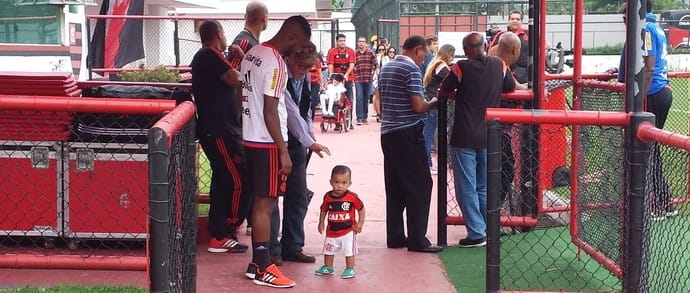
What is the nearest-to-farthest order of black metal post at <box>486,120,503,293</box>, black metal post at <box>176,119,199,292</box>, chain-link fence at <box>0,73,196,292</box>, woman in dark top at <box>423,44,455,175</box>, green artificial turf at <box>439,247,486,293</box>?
black metal post at <box>176,119,199,292</box>
black metal post at <box>486,120,503,293</box>
green artificial turf at <box>439,247,486,293</box>
chain-link fence at <box>0,73,196,292</box>
woman in dark top at <box>423,44,455,175</box>

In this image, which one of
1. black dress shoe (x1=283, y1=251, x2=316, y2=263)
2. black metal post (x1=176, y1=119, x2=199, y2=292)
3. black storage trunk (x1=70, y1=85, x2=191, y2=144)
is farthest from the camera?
black dress shoe (x1=283, y1=251, x2=316, y2=263)

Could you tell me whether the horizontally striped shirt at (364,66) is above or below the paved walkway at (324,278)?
above

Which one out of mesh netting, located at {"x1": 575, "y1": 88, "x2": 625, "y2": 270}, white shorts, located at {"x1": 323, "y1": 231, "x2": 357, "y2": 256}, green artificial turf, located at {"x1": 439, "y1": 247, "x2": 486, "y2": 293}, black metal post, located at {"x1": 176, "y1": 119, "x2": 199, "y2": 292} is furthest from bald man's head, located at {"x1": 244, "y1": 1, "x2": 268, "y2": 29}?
black metal post, located at {"x1": 176, "y1": 119, "x2": 199, "y2": 292}

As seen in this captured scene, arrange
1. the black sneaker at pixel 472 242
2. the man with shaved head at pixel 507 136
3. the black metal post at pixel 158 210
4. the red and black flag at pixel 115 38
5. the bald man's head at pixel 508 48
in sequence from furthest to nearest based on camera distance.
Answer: the red and black flag at pixel 115 38 < the bald man's head at pixel 508 48 < the black sneaker at pixel 472 242 < the man with shaved head at pixel 507 136 < the black metal post at pixel 158 210

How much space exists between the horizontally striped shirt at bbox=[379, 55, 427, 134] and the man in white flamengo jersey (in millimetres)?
1206

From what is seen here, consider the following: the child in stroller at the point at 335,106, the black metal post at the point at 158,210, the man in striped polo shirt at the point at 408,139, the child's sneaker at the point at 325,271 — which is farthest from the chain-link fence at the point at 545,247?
the child in stroller at the point at 335,106

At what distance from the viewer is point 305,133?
686cm

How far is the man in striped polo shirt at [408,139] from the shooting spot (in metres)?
7.38

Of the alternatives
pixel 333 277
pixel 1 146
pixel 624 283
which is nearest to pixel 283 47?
pixel 333 277

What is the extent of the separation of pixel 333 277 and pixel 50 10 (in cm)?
1074

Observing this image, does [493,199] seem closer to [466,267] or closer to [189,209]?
[189,209]

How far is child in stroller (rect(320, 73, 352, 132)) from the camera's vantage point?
17656 mm

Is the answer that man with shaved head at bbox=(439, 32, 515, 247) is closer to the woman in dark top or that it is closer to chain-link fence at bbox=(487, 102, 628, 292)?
chain-link fence at bbox=(487, 102, 628, 292)

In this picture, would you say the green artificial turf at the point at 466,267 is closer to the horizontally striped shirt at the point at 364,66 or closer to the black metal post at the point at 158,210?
the black metal post at the point at 158,210
